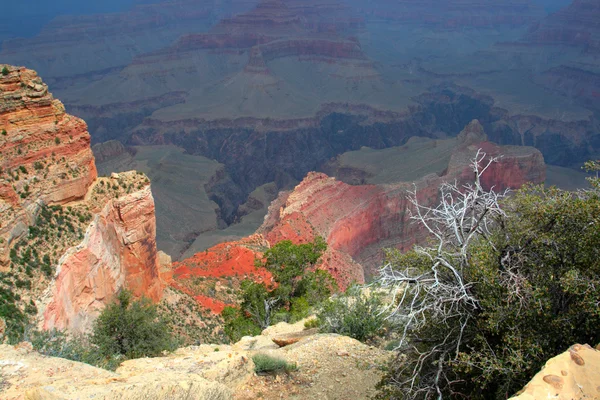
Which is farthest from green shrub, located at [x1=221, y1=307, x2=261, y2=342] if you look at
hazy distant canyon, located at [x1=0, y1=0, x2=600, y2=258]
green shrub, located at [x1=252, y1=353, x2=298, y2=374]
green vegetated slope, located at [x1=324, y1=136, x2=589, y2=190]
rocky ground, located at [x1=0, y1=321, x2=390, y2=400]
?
green vegetated slope, located at [x1=324, y1=136, x2=589, y2=190]

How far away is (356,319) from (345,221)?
24583mm

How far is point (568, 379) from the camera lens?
689 centimetres

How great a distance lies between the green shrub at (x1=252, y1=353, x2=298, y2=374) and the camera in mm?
11211

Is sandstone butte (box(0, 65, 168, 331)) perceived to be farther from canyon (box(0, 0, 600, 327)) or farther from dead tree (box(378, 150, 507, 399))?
dead tree (box(378, 150, 507, 399))

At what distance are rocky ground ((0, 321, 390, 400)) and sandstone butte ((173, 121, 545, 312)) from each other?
45.1 feet

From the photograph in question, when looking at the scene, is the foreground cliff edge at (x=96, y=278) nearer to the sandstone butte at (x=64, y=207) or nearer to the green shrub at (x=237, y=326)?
the sandstone butte at (x=64, y=207)

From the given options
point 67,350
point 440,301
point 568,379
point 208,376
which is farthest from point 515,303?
point 67,350

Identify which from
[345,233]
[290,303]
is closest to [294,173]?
[345,233]

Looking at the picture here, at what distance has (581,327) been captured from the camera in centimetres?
800

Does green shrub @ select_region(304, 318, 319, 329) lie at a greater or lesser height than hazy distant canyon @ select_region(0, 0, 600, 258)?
greater

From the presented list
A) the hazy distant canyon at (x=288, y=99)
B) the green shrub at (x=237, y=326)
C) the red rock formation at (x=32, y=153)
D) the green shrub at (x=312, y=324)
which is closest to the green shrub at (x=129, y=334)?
the red rock formation at (x=32, y=153)

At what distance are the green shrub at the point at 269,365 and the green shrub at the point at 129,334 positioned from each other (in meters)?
5.80

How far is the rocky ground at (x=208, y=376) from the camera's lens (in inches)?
341

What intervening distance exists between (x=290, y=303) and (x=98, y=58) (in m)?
170
